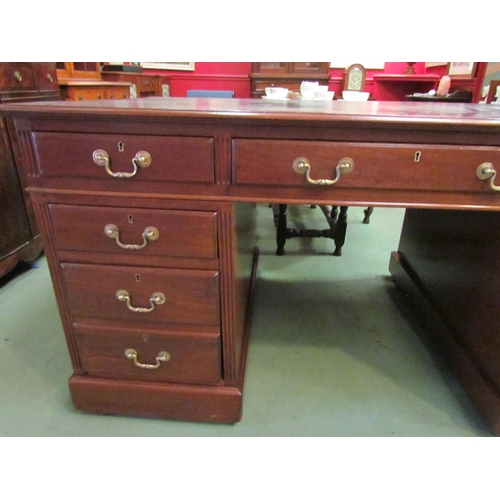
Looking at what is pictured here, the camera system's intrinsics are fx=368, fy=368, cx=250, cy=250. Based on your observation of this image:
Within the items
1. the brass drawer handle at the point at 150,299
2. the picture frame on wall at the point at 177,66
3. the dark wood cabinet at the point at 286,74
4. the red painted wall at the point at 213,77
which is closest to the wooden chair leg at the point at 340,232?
the brass drawer handle at the point at 150,299

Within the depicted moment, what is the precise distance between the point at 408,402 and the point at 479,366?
24cm

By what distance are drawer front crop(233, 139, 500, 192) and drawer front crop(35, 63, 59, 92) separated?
1.57m

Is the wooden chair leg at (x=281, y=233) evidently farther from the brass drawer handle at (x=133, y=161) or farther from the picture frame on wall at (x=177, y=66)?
the picture frame on wall at (x=177, y=66)

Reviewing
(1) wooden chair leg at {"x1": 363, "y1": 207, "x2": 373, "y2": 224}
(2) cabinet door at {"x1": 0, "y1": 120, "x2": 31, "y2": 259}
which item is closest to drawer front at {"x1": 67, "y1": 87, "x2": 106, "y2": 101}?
(2) cabinet door at {"x1": 0, "y1": 120, "x2": 31, "y2": 259}

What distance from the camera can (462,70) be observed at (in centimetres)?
293

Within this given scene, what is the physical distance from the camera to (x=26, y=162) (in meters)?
0.85

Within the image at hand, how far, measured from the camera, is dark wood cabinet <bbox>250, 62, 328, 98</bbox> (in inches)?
142

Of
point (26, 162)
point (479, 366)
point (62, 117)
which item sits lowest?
point (479, 366)

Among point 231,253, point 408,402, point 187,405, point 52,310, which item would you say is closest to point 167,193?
point 231,253

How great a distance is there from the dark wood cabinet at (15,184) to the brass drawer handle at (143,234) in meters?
1.09

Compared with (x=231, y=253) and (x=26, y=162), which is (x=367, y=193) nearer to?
(x=231, y=253)

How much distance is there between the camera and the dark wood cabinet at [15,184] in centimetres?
164

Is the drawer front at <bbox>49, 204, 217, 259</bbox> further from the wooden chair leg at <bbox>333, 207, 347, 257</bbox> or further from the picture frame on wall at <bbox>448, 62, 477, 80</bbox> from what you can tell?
the picture frame on wall at <bbox>448, 62, 477, 80</bbox>

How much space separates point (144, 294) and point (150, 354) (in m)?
0.18
